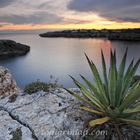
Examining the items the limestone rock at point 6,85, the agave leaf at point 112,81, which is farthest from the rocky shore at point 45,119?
the limestone rock at point 6,85

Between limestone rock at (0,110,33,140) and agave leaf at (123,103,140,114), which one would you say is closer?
agave leaf at (123,103,140,114)

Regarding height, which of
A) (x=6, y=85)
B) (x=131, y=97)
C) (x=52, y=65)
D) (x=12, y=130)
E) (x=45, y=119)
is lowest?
(x=52, y=65)

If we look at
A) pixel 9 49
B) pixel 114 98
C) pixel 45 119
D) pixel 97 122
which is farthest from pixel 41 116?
pixel 9 49

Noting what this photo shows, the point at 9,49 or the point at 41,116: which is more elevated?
the point at 41,116

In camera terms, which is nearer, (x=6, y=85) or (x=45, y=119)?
(x=45, y=119)

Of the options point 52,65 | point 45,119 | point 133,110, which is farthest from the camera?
point 52,65

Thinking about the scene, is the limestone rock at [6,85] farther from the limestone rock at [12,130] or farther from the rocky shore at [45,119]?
the limestone rock at [12,130]

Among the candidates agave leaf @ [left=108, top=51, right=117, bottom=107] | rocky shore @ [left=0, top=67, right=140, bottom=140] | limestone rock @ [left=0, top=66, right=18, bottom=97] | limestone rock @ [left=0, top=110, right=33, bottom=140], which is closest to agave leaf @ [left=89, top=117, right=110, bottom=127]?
rocky shore @ [left=0, top=67, right=140, bottom=140]

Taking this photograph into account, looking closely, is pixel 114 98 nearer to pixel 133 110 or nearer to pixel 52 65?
pixel 133 110

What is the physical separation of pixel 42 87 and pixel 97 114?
1919mm

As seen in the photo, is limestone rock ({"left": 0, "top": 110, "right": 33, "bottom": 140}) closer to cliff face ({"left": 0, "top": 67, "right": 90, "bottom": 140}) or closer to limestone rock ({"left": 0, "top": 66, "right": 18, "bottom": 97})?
cliff face ({"left": 0, "top": 67, "right": 90, "bottom": 140})

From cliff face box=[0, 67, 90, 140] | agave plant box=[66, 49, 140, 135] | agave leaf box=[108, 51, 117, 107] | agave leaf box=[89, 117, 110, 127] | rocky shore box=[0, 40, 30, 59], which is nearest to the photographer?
agave leaf box=[89, 117, 110, 127]

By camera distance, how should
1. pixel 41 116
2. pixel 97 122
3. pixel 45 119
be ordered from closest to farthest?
pixel 97 122, pixel 45 119, pixel 41 116

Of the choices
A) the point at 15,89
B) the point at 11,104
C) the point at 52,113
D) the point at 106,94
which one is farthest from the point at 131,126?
the point at 15,89
